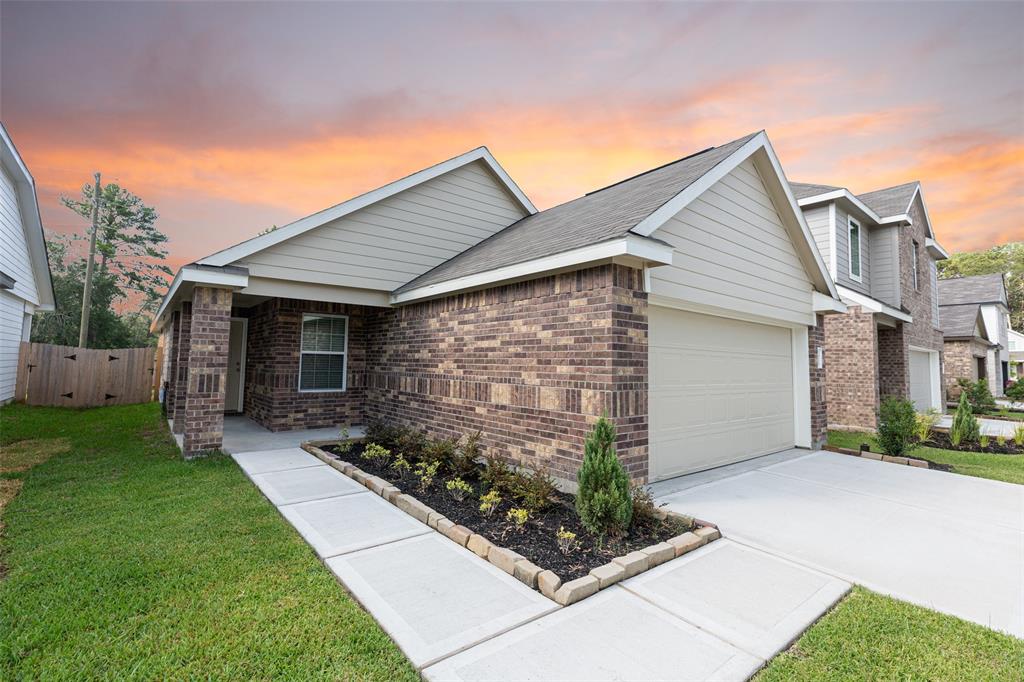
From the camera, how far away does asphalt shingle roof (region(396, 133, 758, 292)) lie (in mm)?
5520

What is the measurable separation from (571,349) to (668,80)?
22.3ft

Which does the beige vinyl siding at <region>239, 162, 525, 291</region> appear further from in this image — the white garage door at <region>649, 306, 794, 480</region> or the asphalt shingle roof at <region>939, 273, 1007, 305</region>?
the asphalt shingle roof at <region>939, 273, 1007, 305</region>

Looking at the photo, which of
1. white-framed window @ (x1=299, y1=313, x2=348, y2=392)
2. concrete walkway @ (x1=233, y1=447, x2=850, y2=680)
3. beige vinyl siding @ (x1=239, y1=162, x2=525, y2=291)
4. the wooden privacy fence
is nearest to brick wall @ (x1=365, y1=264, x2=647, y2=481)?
beige vinyl siding @ (x1=239, y1=162, x2=525, y2=291)

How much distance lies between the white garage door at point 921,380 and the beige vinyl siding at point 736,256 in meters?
10.4

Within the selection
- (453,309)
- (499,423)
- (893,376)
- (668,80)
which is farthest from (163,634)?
(893,376)

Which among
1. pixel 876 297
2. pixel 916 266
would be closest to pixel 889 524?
pixel 876 297

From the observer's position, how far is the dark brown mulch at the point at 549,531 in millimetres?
3551

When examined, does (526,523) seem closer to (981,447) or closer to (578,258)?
(578,258)

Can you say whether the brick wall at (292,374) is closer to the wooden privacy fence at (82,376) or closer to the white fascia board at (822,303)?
the wooden privacy fence at (82,376)

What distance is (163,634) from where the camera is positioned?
8.43 ft

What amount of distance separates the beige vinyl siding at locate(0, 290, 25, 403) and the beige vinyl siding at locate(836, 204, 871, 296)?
2235 cm

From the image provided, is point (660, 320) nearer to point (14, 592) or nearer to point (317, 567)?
point (317, 567)

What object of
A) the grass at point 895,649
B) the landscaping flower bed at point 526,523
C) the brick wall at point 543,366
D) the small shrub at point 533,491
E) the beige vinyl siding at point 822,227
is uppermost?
the beige vinyl siding at point 822,227

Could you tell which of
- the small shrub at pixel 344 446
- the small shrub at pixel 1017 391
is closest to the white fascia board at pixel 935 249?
the small shrub at pixel 1017 391
